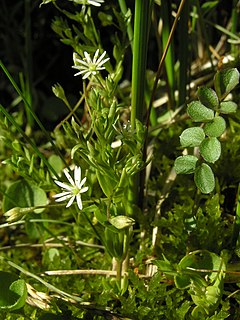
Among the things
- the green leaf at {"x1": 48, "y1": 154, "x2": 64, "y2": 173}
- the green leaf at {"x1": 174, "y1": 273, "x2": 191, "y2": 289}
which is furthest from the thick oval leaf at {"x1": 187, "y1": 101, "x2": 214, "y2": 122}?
the green leaf at {"x1": 48, "y1": 154, "x2": 64, "y2": 173}

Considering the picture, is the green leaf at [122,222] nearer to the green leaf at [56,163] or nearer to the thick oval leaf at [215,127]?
the thick oval leaf at [215,127]

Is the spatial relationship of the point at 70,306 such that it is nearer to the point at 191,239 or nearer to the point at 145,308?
the point at 145,308

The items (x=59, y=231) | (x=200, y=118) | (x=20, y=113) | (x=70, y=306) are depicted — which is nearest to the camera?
(x=200, y=118)

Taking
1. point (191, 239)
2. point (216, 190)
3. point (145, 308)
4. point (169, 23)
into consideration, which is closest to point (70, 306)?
point (145, 308)

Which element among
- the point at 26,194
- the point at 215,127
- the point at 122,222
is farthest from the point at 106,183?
the point at 26,194

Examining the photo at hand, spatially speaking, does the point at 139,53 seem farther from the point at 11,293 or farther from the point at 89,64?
the point at 11,293

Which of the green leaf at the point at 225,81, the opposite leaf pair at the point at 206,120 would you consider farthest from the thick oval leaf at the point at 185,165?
the green leaf at the point at 225,81

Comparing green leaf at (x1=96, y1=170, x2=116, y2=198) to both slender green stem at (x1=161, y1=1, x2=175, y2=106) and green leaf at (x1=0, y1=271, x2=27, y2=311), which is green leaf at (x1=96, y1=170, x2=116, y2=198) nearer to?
green leaf at (x1=0, y1=271, x2=27, y2=311)
